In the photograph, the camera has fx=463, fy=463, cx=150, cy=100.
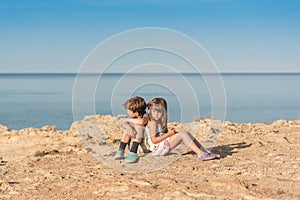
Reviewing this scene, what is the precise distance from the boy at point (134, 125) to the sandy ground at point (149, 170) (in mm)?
198

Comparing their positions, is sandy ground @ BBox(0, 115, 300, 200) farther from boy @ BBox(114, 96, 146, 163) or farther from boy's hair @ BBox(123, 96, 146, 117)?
boy's hair @ BBox(123, 96, 146, 117)

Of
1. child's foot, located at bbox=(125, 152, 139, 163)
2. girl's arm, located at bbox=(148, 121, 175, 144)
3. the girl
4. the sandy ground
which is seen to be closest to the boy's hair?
the girl

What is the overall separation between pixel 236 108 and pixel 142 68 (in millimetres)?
21778

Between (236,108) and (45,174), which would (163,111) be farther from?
(236,108)

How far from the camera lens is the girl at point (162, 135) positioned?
6.86 meters

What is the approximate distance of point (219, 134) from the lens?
32.6ft

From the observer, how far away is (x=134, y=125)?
22.8ft

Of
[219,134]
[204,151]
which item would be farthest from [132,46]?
[219,134]

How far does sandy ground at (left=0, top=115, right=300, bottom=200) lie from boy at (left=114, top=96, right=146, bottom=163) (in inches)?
7.8

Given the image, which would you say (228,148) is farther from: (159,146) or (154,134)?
(154,134)

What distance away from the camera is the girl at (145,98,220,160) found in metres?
6.86

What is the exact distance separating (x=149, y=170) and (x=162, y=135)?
2.65 ft

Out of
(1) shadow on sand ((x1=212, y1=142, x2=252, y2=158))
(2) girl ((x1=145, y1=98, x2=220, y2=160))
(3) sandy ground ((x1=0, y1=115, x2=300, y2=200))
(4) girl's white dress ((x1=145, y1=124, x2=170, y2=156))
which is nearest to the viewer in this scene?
(3) sandy ground ((x1=0, y1=115, x2=300, y2=200))

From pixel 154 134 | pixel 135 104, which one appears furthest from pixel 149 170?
pixel 135 104
